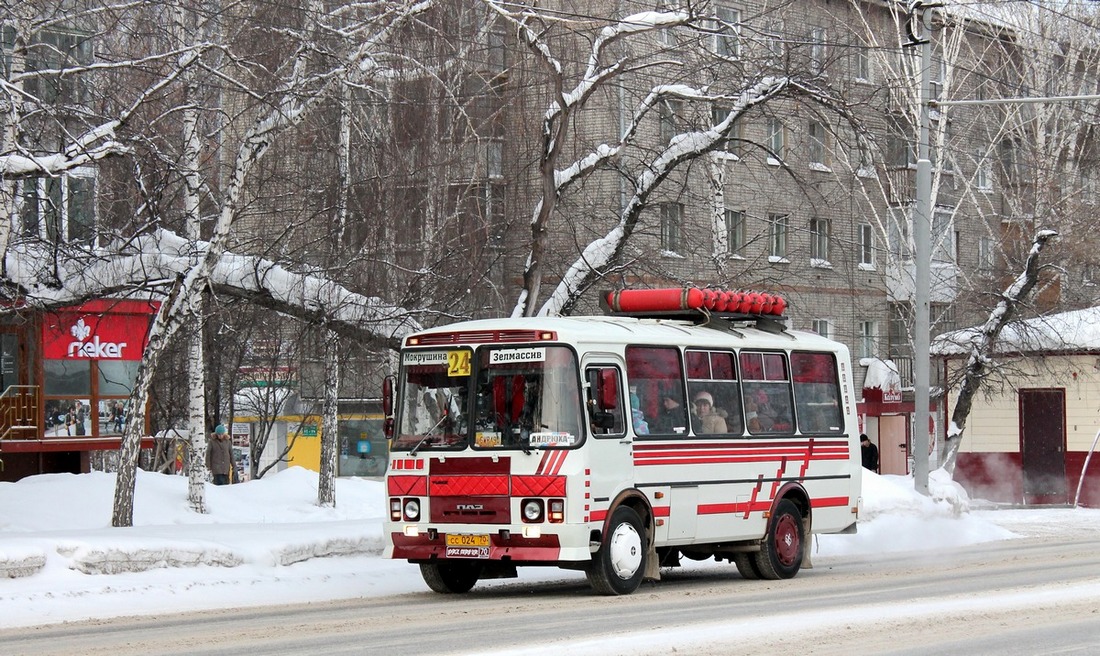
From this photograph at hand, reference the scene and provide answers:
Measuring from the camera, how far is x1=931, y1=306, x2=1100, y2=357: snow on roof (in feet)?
119

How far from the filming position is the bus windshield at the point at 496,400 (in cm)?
1514

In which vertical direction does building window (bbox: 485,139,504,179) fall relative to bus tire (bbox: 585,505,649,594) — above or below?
above

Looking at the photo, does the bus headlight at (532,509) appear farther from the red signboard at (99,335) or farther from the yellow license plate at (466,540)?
the red signboard at (99,335)

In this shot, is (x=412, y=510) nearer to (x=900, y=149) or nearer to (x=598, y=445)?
(x=598, y=445)

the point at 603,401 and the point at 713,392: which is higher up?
the point at 713,392

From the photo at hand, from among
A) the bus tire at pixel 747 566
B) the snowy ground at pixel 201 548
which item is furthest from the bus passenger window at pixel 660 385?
the snowy ground at pixel 201 548

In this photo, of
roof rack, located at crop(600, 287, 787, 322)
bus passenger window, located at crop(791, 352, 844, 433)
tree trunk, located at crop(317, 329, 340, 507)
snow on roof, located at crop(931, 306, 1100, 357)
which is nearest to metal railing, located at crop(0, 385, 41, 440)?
tree trunk, located at crop(317, 329, 340, 507)

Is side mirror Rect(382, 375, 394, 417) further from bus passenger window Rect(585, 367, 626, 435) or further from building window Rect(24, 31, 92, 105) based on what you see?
building window Rect(24, 31, 92, 105)

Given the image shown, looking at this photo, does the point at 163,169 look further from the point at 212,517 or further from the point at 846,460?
the point at 846,460

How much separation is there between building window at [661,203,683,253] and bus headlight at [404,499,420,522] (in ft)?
25.1

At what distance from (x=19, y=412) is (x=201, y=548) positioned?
1481 cm

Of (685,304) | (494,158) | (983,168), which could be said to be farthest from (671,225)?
(983,168)

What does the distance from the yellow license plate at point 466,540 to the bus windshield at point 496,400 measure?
85cm

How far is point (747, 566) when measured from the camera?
60.1 feet
